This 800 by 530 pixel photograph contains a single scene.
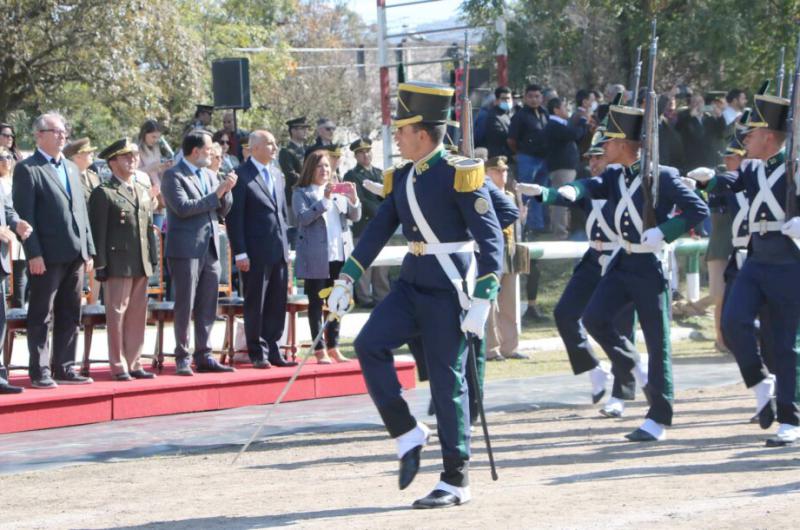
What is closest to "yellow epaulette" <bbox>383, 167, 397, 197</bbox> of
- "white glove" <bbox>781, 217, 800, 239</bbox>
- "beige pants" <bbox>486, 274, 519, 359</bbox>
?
"white glove" <bbox>781, 217, 800, 239</bbox>

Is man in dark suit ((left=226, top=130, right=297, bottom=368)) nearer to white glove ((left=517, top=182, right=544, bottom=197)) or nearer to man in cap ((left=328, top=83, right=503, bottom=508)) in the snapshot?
white glove ((left=517, top=182, right=544, bottom=197))

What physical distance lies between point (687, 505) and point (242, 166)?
6.69m

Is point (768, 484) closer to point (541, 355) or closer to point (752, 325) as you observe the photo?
point (752, 325)

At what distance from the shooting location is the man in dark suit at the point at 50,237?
1161cm

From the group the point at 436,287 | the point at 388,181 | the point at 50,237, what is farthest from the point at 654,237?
the point at 50,237

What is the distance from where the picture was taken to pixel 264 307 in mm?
13344

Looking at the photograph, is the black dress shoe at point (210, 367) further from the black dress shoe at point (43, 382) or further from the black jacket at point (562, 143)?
the black jacket at point (562, 143)

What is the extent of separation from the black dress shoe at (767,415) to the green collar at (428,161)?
3.54 m

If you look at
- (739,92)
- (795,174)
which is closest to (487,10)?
(739,92)

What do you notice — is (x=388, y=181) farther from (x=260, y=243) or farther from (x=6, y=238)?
(x=260, y=243)

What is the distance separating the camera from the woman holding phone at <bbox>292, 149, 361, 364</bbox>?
1362 centimetres

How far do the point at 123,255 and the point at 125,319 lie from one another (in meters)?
0.55

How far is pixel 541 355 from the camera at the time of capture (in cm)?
1672

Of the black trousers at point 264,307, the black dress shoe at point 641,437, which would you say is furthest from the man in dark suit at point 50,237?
the black dress shoe at point 641,437
